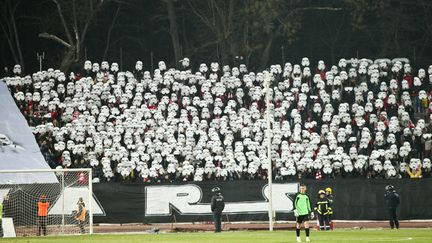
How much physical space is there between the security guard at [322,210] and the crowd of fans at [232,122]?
202 inches

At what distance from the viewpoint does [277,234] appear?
40031 mm

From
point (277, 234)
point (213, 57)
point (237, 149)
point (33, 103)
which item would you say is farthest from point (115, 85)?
point (277, 234)

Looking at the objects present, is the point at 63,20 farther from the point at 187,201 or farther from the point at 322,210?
the point at 322,210

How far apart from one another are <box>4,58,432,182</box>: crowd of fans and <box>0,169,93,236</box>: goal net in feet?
13.0

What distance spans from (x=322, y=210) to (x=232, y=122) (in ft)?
32.1

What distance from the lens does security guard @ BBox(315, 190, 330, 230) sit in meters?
42.9

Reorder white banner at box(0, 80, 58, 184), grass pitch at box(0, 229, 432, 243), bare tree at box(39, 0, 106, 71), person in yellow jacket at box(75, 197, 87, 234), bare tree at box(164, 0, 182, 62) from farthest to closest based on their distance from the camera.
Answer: bare tree at box(164, 0, 182, 62) → bare tree at box(39, 0, 106, 71) → white banner at box(0, 80, 58, 184) → person in yellow jacket at box(75, 197, 87, 234) → grass pitch at box(0, 229, 432, 243)

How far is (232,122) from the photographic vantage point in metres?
51.3

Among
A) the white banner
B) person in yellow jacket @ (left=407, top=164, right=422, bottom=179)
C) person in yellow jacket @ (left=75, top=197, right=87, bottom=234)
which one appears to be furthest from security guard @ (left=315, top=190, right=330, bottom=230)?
the white banner

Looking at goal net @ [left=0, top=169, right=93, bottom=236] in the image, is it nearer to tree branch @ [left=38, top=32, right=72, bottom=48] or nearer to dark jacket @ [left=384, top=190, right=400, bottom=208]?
dark jacket @ [left=384, top=190, right=400, bottom=208]

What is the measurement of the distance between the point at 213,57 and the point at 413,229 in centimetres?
2523

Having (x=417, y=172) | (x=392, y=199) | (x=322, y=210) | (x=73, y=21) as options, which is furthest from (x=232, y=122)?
(x=73, y=21)

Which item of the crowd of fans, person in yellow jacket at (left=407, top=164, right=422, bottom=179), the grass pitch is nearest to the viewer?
the grass pitch

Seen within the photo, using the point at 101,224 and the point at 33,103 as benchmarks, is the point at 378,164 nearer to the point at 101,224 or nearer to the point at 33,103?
→ the point at 101,224
